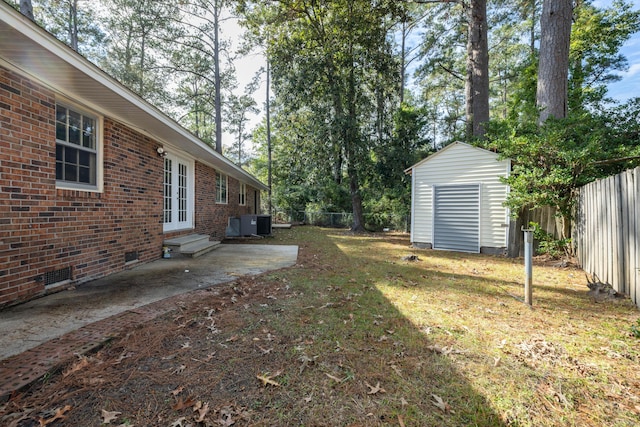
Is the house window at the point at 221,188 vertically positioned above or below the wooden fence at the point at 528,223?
above

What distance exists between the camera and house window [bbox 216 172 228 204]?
1080cm

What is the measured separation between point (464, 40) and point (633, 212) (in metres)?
18.3

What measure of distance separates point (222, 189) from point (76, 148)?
285 inches

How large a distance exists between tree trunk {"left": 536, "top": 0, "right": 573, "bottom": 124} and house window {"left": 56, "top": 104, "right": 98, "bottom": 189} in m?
10.9

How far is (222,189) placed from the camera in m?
11.4

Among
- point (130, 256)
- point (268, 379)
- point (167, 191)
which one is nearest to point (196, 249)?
point (130, 256)

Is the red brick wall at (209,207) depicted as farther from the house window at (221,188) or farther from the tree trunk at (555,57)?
the tree trunk at (555,57)

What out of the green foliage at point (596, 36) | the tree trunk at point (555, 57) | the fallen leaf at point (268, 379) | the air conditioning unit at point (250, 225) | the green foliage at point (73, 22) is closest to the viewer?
the fallen leaf at point (268, 379)

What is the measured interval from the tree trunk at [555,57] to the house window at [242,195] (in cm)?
1267

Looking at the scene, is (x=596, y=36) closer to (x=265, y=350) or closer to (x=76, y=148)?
(x=265, y=350)

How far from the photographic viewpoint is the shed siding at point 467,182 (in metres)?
8.16

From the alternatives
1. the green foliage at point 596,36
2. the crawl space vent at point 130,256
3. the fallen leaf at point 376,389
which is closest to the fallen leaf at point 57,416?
the fallen leaf at point 376,389

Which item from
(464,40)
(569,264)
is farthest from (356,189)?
(464,40)

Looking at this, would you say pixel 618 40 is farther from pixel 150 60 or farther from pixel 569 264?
pixel 150 60
